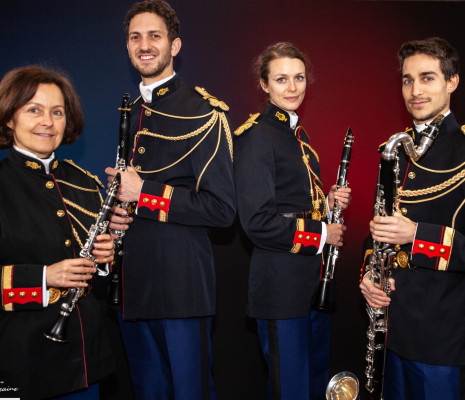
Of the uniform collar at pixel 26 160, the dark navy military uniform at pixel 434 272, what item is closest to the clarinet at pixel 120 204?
the uniform collar at pixel 26 160

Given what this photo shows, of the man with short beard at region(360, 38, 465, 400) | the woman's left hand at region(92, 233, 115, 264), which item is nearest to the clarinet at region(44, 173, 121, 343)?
the woman's left hand at region(92, 233, 115, 264)

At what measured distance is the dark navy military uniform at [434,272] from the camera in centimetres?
205

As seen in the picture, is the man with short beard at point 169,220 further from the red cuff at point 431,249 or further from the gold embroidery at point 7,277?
the red cuff at point 431,249

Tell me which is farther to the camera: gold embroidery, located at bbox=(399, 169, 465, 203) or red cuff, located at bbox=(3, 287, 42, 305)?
gold embroidery, located at bbox=(399, 169, 465, 203)

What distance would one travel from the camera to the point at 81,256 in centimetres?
201

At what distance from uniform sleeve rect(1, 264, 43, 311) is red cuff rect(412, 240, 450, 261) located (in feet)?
5.01

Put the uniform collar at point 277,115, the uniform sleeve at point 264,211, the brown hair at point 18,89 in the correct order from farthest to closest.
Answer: the uniform collar at point 277,115
the uniform sleeve at point 264,211
the brown hair at point 18,89

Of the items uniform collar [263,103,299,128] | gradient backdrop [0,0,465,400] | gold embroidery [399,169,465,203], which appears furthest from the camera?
gradient backdrop [0,0,465,400]

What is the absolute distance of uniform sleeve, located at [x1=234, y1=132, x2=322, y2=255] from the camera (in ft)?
7.82

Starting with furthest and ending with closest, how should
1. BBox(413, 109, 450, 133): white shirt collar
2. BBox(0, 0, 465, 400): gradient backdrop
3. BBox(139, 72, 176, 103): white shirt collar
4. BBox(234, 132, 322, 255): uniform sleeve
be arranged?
1. BBox(0, 0, 465, 400): gradient backdrop
2. BBox(139, 72, 176, 103): white shirt collar
3. BBox(234, 132, 322, 255): uniform sleeve
4. BBox(413, 109, 450, 133): white shirt collar

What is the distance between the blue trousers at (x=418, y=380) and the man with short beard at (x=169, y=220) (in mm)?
839

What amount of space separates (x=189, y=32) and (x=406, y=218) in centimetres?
200

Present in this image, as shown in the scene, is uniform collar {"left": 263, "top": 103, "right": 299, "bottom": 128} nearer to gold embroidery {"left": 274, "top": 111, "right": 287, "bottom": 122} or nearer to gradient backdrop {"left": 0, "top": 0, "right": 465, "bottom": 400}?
gold embroidery {"left": 274, "top": 111, "right": 287, "bottom": 122}

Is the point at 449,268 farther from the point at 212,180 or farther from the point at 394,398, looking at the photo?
the point at 212,180
